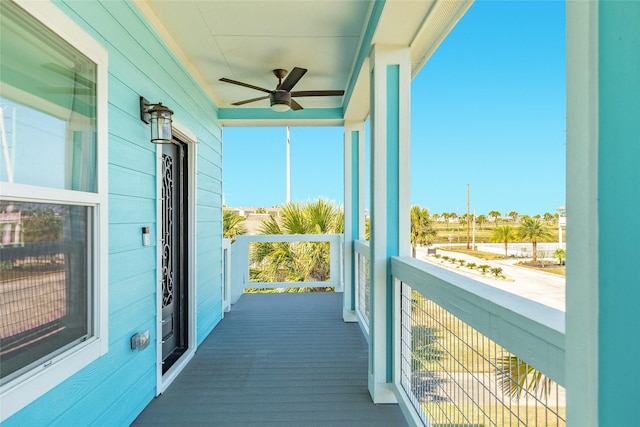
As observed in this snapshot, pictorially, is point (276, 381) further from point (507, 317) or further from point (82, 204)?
point (507, 317)

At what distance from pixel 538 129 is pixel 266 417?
85.5 inches

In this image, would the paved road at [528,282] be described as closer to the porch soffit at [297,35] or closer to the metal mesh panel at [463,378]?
the metal mesh panel at [463,378]

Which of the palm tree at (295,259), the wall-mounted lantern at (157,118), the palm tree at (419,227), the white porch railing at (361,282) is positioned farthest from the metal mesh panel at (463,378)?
the palm tree at (295,259)

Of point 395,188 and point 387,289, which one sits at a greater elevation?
point 395,188

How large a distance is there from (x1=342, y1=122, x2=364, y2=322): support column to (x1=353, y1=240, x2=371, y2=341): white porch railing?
100 mm

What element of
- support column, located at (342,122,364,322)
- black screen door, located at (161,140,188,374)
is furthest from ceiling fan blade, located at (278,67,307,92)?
support column, located at (342,122,364,322)

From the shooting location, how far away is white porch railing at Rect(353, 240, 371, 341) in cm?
381

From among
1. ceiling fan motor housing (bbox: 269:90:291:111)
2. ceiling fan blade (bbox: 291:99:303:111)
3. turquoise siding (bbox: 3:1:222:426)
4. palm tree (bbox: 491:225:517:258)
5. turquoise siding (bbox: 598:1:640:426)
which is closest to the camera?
turquoise siding (bbox: 598:1:640:426)

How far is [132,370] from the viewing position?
7.14 feet

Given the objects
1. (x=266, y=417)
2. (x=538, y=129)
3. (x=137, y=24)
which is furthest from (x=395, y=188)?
(x=137, y=24)

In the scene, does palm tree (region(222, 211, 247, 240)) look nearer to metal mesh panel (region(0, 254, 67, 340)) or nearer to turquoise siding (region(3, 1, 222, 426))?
turquoise siding (region(3, 1, 222, 426))

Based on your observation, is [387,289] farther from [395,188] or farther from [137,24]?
[137,24]

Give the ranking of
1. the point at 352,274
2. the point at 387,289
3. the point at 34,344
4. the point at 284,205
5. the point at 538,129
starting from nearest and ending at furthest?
1. the point at 538,129
2. the point at 34,344
3. the point at 387,289
4. the point at 352,274
5. the point at 284,205

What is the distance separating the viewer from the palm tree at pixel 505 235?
1.25m
